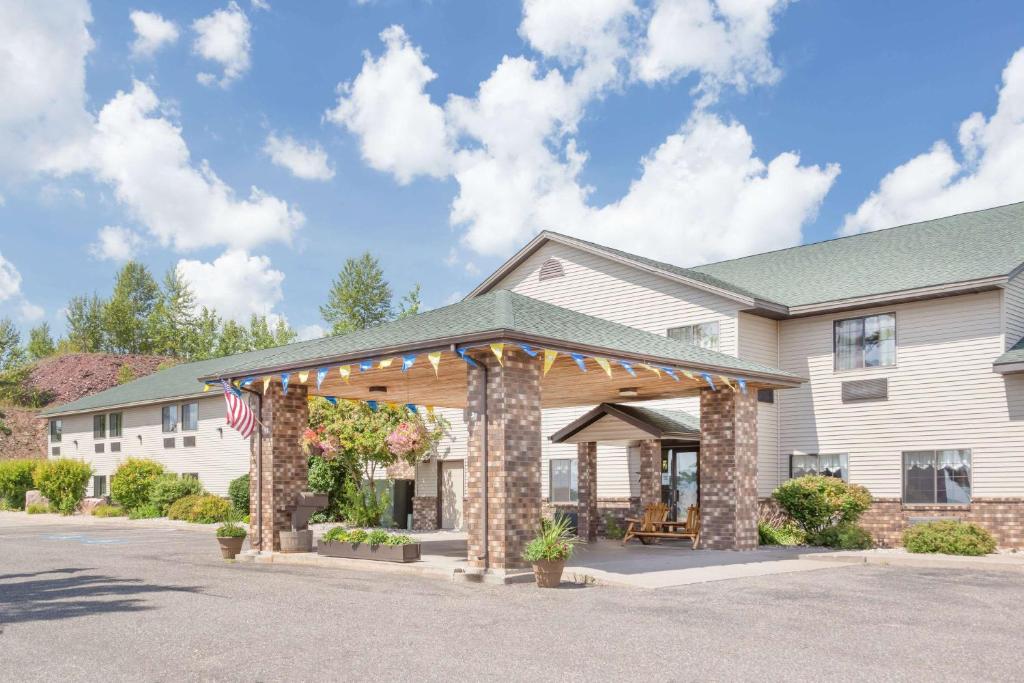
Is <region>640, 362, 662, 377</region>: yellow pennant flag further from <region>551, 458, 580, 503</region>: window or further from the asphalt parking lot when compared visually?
<region>551, 458, 580, 503</region>: window

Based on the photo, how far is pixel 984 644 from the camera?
944cm

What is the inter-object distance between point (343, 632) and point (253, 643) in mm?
985

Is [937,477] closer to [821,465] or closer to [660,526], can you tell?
[821,465]

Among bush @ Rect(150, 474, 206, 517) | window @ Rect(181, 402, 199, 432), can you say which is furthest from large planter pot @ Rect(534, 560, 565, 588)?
window @ Rect(181, 402, 199, 432)

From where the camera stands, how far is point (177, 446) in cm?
3922

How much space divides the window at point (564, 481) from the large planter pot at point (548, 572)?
11888mm

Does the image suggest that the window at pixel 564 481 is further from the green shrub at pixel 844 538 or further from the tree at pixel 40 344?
the tree at pixel 40 344

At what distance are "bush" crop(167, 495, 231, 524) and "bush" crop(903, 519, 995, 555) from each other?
842 inches

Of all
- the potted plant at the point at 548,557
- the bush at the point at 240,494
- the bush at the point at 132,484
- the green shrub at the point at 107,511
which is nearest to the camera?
the potted plant at the point at 548,557

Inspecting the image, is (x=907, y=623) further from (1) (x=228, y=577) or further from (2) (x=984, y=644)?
(1) (x=228, y=577)

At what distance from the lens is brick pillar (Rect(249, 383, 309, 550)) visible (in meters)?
18.5

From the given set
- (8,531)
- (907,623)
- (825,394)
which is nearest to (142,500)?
(8,531)

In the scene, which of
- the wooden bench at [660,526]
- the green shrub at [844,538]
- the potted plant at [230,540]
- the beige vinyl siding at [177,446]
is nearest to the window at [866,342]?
the green shrub at [844,538]

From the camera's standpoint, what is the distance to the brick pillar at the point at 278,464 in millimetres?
18484
